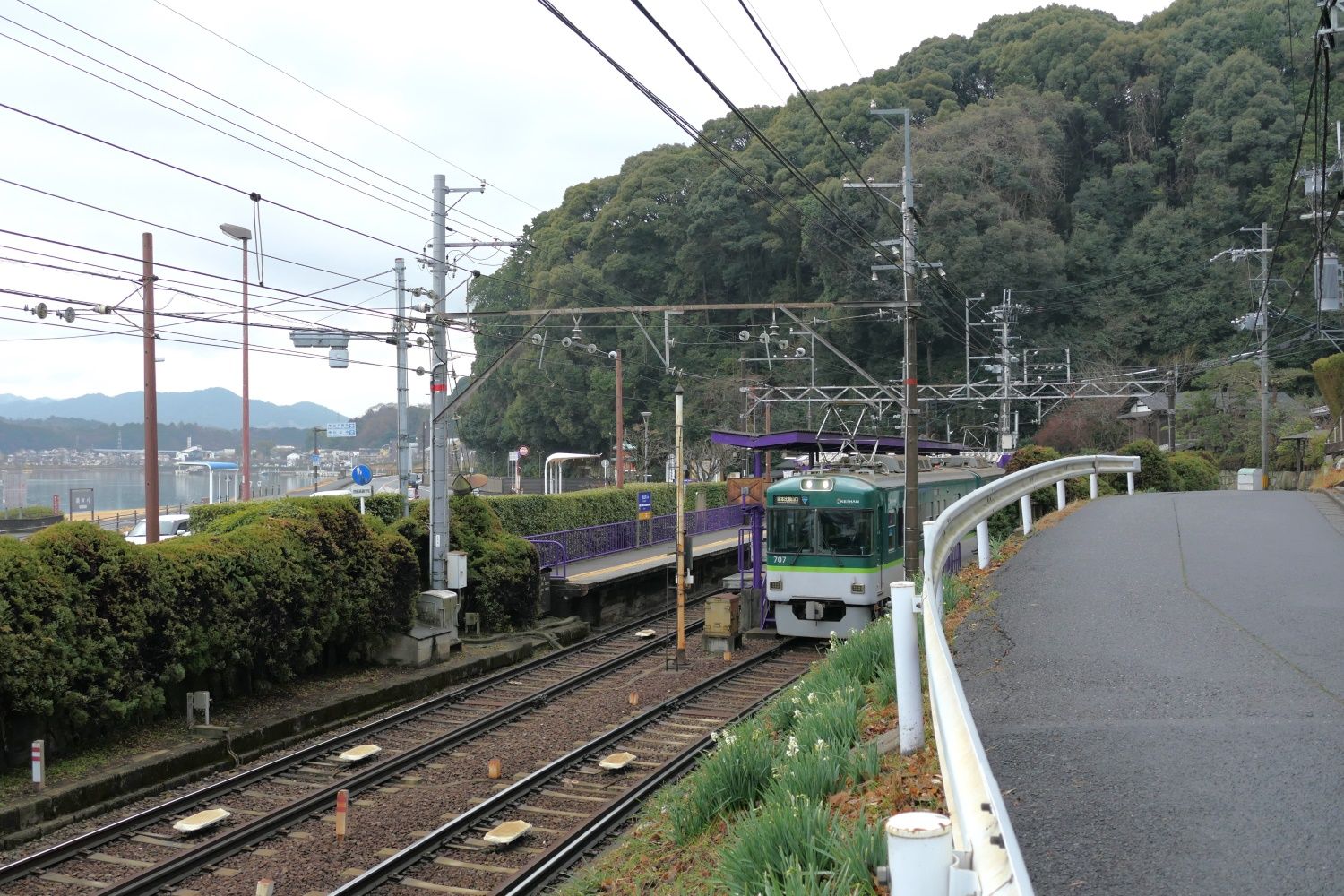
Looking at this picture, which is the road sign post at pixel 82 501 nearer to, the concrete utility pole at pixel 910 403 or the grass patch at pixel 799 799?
the concrete utility pole at pixel 910 403

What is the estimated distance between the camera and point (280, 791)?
12.0 m

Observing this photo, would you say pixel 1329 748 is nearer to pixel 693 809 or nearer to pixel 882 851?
pixel 882 851

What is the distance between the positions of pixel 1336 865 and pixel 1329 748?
1663 mm

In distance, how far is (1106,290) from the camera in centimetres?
5553

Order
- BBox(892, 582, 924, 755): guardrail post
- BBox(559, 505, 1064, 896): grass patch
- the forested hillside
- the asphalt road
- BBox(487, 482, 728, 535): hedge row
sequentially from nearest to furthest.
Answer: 1. the asphalt road
2. BBox(559, 505, 1064, 896): grass patch
3. BBox(892, 582, 924, 755): guardrail post
4. BBox(487, 482, 728, 535): hedge row
5. the forested hillside

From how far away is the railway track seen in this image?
30.7 feet

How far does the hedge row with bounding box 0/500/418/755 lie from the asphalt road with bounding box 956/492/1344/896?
9439 millimetres

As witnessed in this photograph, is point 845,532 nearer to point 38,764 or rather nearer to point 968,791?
point 38,764

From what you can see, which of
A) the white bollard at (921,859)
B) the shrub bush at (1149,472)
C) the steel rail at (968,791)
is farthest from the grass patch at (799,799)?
the shrub bush at (1149,472)

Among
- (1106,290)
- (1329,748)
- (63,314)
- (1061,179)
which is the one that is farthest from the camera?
(1061,179)

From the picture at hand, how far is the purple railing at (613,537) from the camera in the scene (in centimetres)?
2555

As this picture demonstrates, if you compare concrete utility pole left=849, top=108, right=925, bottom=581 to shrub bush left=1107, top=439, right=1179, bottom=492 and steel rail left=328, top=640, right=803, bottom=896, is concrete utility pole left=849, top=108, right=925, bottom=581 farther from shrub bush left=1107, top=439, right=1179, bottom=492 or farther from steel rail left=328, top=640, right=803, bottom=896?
shrub bush left=1107, top=439, right=1179, bottom=492

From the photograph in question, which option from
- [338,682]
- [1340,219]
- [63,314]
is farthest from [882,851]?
[1340,219]

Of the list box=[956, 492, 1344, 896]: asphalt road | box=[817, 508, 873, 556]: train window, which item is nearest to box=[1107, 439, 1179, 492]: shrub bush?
box=[817, 508, 873, 556]: train window
